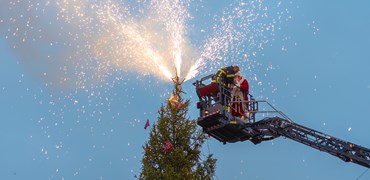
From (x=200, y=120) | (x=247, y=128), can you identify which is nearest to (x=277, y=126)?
(x=247, y=128)

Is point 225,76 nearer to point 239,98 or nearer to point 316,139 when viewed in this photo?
point 239,98

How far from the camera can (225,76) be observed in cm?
2603

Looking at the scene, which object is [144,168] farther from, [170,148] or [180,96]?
[180,96]

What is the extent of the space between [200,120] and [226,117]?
48.5 inches

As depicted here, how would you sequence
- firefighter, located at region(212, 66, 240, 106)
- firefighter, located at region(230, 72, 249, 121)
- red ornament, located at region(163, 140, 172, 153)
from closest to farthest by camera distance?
firefighter, located at region(212, 66, 240, 106), firefighter, located at region(230, 72, 249, 121), red ornament, located at region(163, 140, 172, 153)

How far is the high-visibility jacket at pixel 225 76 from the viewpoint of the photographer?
2575cm

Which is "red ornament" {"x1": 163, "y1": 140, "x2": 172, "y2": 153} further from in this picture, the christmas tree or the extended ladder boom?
the extended ladder boom

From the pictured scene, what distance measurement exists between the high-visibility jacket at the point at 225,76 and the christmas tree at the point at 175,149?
319 centimetres

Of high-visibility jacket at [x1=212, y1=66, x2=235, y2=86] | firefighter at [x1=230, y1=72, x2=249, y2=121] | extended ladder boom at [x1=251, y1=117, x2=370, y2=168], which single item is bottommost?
extended ladder boom at [x1=251, y1=117, x2=370, y2=168]

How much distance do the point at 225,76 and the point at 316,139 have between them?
5358mm

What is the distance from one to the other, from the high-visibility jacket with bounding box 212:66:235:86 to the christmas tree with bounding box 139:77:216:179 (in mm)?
3192

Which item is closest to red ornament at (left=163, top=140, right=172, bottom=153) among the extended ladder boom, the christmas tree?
the christmas tree

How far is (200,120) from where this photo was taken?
82.5 feet

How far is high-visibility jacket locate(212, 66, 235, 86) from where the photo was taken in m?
25.8
